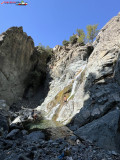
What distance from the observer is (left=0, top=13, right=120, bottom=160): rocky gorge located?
13.1 feet

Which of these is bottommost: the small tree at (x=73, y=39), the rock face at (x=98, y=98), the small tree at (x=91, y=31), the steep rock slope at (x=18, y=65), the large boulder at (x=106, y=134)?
the large boulder at (x=106, y=134)

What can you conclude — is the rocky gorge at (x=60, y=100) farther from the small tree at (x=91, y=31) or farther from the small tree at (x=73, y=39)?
the small tree at (x=91, y=31)

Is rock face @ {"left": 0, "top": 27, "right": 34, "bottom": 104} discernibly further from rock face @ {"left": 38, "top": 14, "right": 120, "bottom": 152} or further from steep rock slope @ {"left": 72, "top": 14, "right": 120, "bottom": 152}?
Result: steep rock slope @ {"left": 72, "top": 14, "right": 120, "bottom": 152}

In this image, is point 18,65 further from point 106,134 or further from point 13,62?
point 106,134

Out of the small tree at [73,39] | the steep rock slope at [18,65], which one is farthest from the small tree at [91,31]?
the steep rock slope at [18,65]

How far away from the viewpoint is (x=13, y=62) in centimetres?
2066

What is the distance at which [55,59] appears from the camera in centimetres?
2794

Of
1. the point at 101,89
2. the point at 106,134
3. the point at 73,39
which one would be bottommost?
the point at 106,134

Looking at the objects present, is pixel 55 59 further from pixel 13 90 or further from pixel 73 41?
pixel 13 90

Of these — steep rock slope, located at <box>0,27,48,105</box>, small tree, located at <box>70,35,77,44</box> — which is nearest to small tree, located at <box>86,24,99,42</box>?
small tree, located at <box>70,35,77,44</box>

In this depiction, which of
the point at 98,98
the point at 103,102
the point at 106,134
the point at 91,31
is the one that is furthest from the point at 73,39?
the point at 106,134

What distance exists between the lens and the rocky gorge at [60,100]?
3995mm

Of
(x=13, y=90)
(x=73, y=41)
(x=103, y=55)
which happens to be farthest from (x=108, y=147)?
(x=73, y=41)

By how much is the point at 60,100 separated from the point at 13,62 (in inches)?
513
